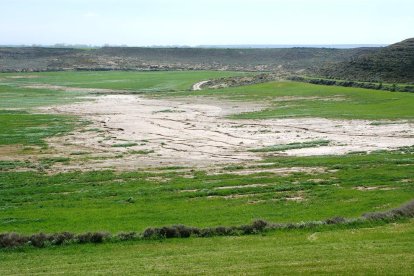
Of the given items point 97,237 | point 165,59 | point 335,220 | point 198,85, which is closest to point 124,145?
point 97,237

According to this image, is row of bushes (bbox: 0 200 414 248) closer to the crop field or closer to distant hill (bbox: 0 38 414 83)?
the crop field

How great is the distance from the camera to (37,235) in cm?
1742

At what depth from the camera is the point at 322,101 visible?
6188 cm

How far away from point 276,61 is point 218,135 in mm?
112821

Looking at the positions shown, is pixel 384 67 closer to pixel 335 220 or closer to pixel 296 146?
pixel 296 146

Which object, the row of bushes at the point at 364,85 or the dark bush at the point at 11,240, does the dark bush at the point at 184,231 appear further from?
the row of bushes at the point at 364,85

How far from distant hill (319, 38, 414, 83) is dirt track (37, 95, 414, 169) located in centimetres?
2723

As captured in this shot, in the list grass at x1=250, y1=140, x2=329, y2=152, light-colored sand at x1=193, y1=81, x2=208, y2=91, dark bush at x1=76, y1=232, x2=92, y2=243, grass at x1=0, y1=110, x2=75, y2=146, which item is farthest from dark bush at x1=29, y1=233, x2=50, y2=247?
light-colored sand at x1=193, y1=81, x2=208, y2=91

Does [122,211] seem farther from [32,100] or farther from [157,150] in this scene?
[32,100]

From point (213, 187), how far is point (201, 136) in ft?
55.4

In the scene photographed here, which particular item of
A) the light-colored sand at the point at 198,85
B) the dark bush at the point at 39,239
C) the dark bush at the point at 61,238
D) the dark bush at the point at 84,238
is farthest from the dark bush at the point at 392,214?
the light-colored sand at the point at 198,85

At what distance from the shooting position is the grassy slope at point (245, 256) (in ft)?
43.1

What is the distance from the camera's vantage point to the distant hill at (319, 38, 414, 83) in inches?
3029

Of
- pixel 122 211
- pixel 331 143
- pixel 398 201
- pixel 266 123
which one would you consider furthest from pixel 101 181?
pixel 266 123
